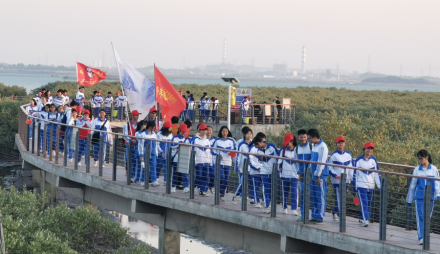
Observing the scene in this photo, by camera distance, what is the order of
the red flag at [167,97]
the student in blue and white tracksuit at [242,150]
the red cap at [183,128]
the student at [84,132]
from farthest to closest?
1. the student at [84,132]
2. the red flag at [167,97]
3. the red cap at [183,128]
4. the student in blue and white tracksuit at [242,150]

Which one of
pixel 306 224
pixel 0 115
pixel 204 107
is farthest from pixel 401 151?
pixel 0 115

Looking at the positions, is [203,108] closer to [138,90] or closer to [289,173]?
[138,90]

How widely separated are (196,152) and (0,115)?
26446 millimetres

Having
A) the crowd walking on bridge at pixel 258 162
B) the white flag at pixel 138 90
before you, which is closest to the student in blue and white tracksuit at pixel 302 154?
the crowd walking on bridge at pixel 258 162

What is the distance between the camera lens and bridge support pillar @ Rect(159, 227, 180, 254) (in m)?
14.8

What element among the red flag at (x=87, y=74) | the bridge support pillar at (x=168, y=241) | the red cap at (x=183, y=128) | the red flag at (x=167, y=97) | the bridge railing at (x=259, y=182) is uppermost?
the red flag at (x=87, y=74)

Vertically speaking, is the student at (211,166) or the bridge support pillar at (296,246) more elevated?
the student at (211,166)

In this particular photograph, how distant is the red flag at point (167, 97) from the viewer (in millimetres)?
15219

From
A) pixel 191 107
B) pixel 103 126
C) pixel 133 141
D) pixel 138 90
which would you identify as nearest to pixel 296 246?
pixel 133 141

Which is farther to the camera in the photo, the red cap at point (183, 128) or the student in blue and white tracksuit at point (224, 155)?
the red cap at point (183, 128)

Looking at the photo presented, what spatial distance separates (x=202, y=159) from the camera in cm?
1309

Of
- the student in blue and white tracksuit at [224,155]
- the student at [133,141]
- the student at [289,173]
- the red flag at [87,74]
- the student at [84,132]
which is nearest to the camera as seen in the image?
the student at [289,173]

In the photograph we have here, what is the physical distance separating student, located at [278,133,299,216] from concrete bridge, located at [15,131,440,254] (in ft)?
0.97

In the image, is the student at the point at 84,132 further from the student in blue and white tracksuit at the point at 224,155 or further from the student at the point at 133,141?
the student in blue and white tracksuit at the point at 224,155
